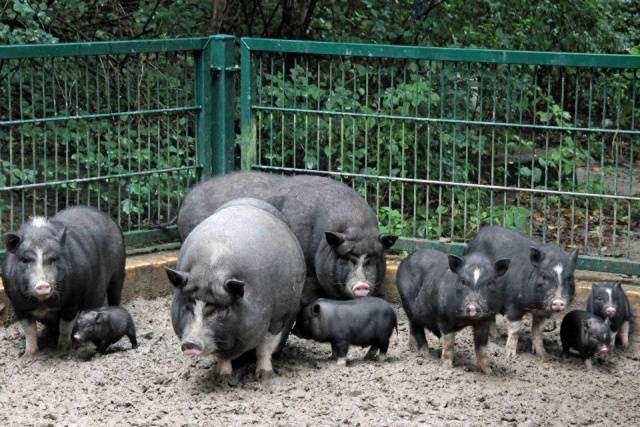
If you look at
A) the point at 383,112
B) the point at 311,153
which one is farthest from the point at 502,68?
the point at 311,153

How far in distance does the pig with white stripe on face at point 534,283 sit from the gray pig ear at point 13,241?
3.29m

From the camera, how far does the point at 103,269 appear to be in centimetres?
939

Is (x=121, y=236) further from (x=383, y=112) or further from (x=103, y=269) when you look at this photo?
(x=383, y=112)

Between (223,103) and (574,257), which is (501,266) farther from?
(223,103)

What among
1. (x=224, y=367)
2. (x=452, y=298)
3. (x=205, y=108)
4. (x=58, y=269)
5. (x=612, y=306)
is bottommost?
(x=224, y=367)

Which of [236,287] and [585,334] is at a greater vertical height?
[236,287]

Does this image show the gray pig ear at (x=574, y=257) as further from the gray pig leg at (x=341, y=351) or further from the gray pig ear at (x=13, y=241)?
the gray pig ear at (x=13, y=241)

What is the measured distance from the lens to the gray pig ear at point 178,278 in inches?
308

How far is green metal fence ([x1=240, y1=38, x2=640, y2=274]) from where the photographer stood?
9820 mm

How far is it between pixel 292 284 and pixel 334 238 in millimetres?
1018

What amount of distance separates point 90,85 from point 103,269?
1.75m

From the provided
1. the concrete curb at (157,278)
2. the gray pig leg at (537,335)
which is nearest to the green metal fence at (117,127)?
the concrete curb at (157,278)

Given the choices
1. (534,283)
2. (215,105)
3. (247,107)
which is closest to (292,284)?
(534,283)

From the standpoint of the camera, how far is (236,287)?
7832mm
